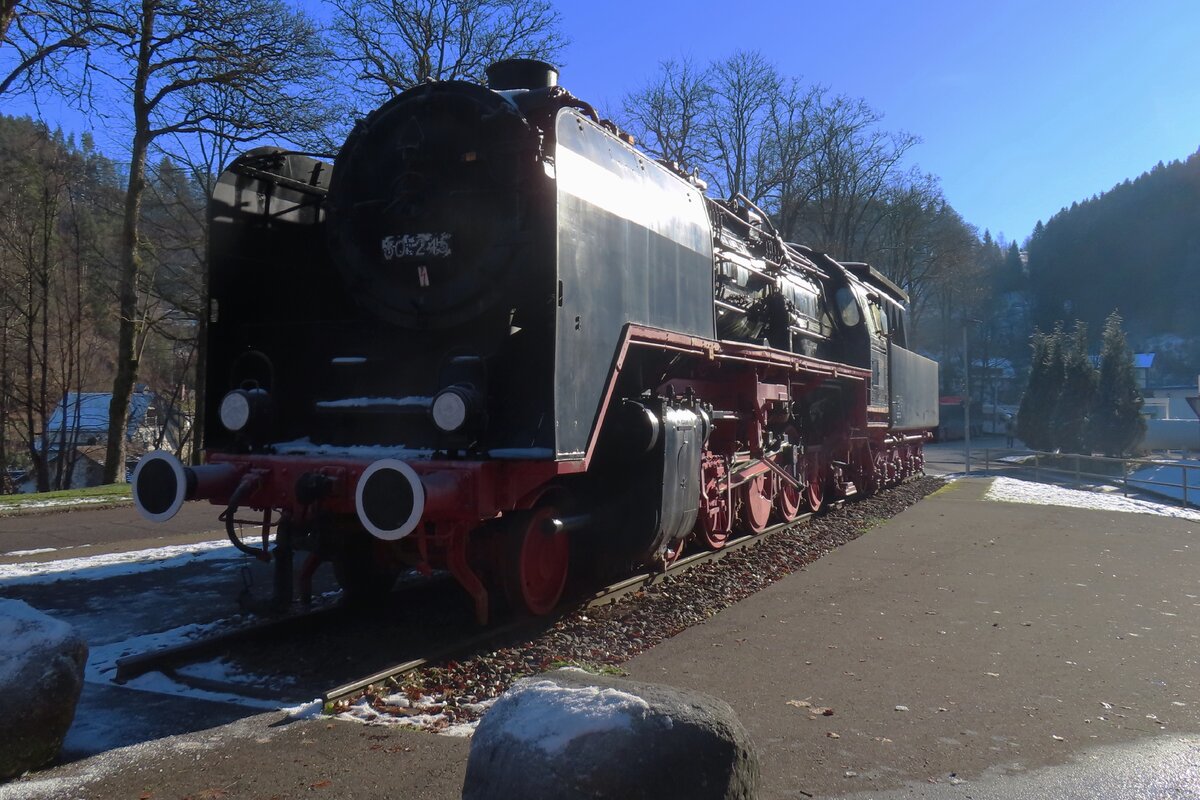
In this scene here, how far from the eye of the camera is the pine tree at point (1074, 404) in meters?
34.3

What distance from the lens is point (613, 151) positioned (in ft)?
22.1

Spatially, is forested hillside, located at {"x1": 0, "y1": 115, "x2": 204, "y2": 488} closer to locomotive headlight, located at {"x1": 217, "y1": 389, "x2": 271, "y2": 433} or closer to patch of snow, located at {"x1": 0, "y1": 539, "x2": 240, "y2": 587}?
patch of snow, located at {"x1": 0, "y1": 539, "x2": 240, "y2": 587}

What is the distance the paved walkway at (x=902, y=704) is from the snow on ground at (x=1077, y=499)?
881cm

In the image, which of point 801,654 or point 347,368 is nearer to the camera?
point 801,654

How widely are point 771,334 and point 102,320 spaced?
2291 centimetres

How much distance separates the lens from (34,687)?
12.5 ft

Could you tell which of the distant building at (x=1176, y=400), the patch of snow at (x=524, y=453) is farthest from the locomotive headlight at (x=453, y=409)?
the distant building at (x=1176, y=400)

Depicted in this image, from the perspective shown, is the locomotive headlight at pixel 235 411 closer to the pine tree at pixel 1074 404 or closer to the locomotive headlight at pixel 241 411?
the locomotive headlight at pixel 241 411

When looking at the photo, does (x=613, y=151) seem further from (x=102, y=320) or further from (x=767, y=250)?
(x=102, y=320)

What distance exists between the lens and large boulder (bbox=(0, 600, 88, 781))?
376 cm

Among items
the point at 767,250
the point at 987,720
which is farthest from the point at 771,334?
the point at 987,720

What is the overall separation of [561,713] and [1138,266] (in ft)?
348

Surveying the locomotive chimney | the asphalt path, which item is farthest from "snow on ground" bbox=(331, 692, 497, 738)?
the asphalt path

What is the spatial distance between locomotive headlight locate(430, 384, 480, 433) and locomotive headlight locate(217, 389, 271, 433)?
178cm
